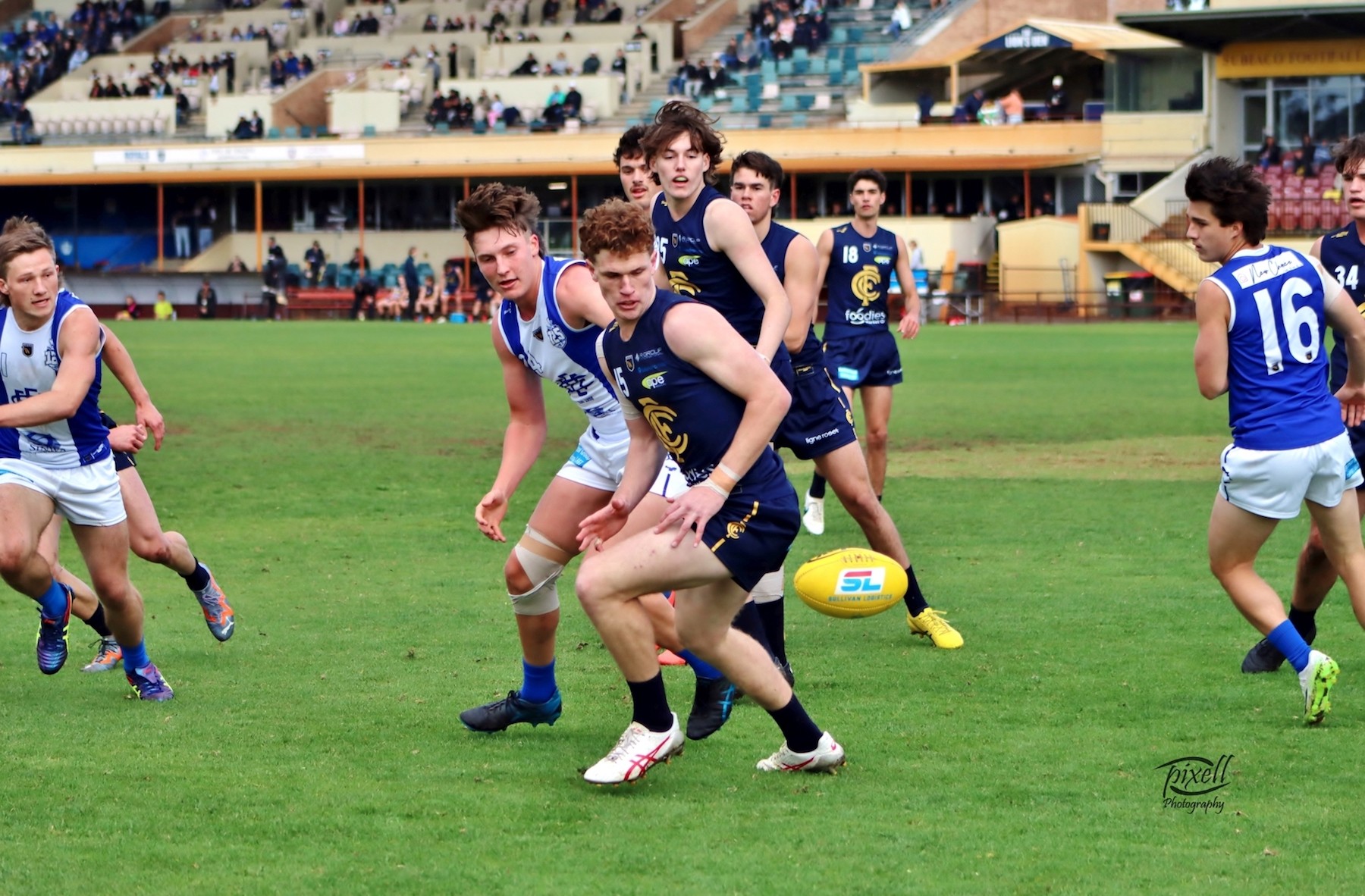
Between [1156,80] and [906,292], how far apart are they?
37827 millimetres

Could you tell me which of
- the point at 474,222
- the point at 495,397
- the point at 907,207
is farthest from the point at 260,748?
the point at 907,207

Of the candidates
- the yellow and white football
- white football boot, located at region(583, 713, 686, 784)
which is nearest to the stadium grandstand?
the yellow and white football

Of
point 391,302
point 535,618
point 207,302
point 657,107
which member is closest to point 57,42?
point 207,302

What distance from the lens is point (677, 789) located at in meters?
5.80

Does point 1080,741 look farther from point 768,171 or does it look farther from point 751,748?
point 768,171

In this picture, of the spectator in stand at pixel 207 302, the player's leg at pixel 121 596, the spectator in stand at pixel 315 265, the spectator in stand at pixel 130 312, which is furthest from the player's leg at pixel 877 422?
the spectator in stand at pixel 130 312

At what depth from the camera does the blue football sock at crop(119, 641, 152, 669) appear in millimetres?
7203

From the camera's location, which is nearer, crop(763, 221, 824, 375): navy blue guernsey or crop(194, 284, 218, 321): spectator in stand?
crop(763, 221, 824, 375): navy blue guernsey

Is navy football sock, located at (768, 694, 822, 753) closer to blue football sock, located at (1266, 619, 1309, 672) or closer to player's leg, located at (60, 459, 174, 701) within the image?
blue football sock, located at (1266, 619, 1309, 672)

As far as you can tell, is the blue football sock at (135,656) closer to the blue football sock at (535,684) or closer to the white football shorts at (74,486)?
the white football shorts at (74,486)

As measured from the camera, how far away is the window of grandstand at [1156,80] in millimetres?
46969

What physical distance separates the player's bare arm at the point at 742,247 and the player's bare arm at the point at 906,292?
4853mm

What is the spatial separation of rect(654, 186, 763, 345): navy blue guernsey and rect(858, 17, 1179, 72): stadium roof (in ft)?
139

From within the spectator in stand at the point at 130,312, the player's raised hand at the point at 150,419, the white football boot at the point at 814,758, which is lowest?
the spectator in stand at the point at 130,312
